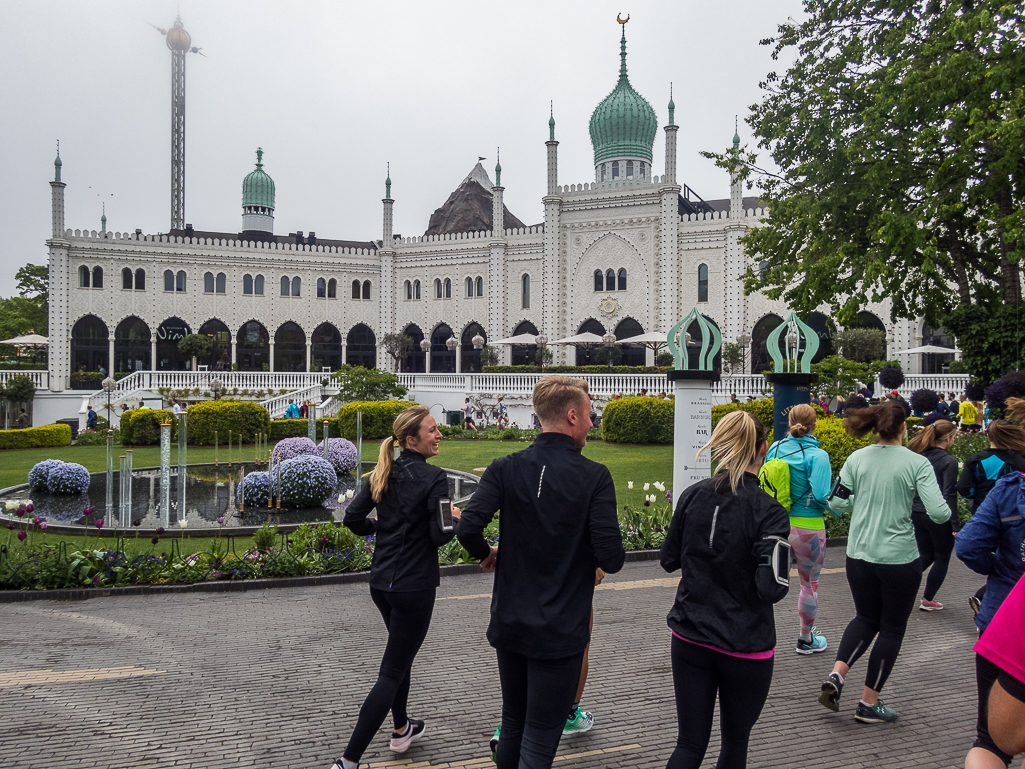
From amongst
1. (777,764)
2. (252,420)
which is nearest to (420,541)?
(777,764)

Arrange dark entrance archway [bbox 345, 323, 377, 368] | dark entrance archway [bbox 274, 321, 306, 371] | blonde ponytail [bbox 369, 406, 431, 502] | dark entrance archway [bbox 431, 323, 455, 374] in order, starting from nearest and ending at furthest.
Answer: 1. blonde ponytail [bbox 369, 406, 431, 502]
2. dark entrance archway [bbox 431, 323, 455, 374]
3. dark entrance archway [bbox 274, 321, 306, 371]
4. dark entrance archway [bbox 345, 323, 377, 368]

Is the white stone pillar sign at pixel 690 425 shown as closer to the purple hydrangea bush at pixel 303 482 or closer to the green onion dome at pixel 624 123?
the purple hydrangea bush at pixel 303 482

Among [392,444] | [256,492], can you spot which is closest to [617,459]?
[256,492]

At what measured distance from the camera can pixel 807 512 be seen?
608cm

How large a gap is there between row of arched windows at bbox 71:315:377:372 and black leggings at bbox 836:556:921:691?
45659 millimetres

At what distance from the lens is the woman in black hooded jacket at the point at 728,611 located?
335 centimetres

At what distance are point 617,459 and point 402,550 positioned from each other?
16.2m

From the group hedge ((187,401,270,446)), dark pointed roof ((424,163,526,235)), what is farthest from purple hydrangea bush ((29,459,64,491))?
dark pointed roof ((424,163,526,235))

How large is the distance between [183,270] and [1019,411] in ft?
161

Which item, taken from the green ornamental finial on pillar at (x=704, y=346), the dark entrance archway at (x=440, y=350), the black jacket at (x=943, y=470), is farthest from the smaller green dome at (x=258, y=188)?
the black jacket at (x=943, y=470)

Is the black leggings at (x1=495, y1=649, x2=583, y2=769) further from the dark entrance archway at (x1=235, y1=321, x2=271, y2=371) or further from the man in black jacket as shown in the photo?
the dark entrance archway at (x1=235, y1=321, x2=271, y2=371)

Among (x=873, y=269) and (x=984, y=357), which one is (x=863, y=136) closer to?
(x=873, y=269)

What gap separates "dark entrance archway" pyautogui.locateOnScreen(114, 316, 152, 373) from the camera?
45.9 m

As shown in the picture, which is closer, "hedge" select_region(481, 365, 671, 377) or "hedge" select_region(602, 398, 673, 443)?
"hedge" select_region(602, 398, 673, 443)
